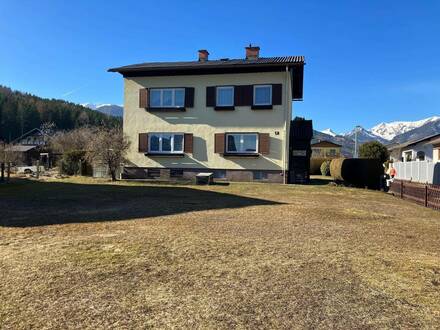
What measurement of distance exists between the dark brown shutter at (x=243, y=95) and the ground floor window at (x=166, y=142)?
4038 mm

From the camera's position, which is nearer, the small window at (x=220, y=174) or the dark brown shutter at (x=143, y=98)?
the small window at (x=220, y=174)

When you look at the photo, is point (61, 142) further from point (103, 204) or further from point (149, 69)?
point (103, 204)

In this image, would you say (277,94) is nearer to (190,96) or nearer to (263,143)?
(263,143)

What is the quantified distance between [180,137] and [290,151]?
663 cm

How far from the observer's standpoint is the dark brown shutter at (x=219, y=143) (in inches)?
893

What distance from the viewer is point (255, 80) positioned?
22.3 meters

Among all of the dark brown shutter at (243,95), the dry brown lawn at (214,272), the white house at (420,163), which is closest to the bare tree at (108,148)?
the dark brown shutter at (243,95)

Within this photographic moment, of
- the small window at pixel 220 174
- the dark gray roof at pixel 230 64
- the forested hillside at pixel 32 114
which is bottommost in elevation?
the small window at pixel 220 174

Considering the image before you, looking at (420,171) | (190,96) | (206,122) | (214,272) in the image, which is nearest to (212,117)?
(206,122)

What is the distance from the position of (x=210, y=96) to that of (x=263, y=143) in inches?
166

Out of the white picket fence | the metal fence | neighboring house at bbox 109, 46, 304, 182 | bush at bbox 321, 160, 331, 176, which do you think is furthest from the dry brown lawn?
bush at bbox 321, 160, 331, 176

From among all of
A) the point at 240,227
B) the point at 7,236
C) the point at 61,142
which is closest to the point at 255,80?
the point at 240,227

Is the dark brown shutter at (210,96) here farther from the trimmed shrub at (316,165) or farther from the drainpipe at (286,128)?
the trimmed shrub at (316,165)

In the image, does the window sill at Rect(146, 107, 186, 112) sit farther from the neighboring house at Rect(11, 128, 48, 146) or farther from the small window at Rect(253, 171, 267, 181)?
the neighboring house at Rect(11, 128, 48, 146)
